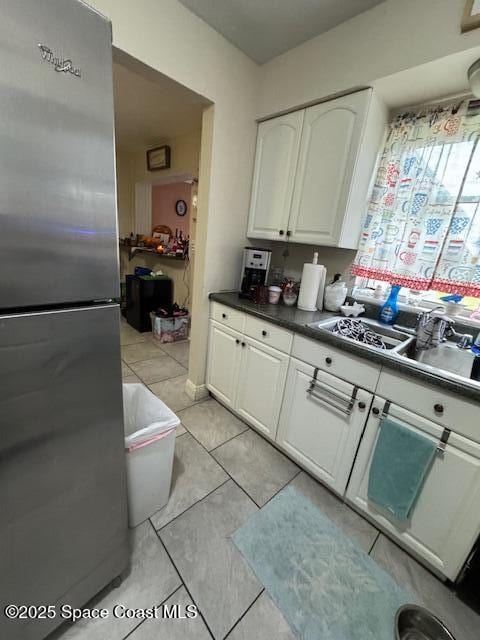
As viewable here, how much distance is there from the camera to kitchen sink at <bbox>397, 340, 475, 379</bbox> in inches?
51.7

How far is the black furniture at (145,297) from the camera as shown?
11.2 feet

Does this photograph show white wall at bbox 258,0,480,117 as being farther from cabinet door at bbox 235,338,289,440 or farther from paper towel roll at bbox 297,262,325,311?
cabinet door at bbox 235,338,289,440

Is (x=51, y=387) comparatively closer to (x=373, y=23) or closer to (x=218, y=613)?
(x=218, y=613)

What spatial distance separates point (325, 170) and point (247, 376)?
1.42 m

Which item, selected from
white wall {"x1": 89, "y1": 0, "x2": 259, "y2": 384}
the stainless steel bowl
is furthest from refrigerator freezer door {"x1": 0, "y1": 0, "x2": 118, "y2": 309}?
the stainless steel bowl

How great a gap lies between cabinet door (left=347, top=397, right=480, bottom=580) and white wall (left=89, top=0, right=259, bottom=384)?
54.9 inches

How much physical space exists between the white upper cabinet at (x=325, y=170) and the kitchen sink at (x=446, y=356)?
2.46ft

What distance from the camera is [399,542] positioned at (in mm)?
1243

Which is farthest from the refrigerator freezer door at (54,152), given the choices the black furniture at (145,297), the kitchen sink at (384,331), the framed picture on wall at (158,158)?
the framed picture on wall at (158,158)

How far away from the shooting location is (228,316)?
1879 mm

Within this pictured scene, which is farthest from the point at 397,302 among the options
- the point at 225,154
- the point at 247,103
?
the point at 247,103

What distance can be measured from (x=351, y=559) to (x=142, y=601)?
0.90m

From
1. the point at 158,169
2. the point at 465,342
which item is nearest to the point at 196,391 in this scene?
the point at 465,342

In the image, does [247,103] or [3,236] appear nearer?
[3,236]
